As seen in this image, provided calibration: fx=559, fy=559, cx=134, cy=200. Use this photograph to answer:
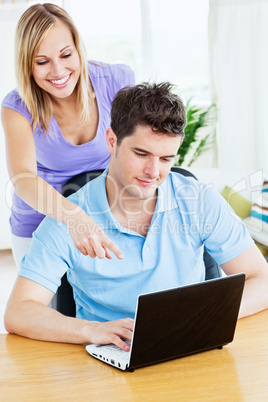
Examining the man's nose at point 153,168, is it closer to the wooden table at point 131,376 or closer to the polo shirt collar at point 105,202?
the polo shirt collar at point 105,202

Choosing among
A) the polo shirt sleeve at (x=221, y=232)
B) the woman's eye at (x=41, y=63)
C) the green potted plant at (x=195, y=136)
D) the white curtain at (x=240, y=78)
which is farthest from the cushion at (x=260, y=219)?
the woman's eye at (x=41, y=63)

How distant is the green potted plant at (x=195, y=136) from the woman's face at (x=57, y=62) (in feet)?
8.13

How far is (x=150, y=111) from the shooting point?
1.54 m

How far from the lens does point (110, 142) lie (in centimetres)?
167

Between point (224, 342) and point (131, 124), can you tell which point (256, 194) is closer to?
point (131, 124)

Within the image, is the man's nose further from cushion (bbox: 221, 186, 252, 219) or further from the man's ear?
cushion (bbox: 221, 186, 252, 219)

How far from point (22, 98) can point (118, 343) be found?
942 mm

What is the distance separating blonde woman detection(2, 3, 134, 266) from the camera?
5.76 feet

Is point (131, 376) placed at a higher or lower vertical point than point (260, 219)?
higher

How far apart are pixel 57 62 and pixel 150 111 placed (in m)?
0.42

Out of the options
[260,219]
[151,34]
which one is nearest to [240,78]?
[151,34]

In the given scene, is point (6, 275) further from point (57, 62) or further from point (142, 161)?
point (142, 161)

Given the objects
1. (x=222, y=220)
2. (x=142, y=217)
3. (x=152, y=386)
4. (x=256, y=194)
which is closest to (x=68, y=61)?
(x=142, y=217)

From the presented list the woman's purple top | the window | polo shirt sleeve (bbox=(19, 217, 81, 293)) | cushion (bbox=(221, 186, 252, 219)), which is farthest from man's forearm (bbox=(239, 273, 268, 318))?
the window
